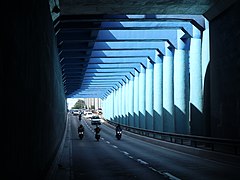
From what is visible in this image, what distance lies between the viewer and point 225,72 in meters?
17.4

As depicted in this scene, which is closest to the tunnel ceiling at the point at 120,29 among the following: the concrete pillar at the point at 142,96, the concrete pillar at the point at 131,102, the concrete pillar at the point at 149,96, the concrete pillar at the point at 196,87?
the concrete pillar at the point at 149,96

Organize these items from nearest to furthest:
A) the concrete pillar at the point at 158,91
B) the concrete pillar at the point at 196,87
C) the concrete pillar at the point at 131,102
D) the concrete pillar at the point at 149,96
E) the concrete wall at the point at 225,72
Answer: the concrete wall at the point at 225,72, the concrete pillar at the point at 196,87, the concrete pillar at the point at 158,91, the concrete pillar at the point at 149,96, the concrete pillar at the point at 131,102

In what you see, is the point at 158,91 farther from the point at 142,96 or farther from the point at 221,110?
the point at 221,110

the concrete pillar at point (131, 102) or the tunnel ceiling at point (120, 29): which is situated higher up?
the tunnel ceiling at point (120, 29)

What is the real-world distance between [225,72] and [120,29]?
1057 centimetres

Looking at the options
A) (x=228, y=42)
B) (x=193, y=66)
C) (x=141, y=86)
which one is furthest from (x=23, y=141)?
(x=141, y=86)

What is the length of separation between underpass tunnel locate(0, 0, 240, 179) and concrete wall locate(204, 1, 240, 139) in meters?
0.04

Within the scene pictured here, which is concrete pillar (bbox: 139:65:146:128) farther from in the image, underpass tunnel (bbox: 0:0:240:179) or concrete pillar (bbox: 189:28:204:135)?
concrete pillar (bbox: 189:28:204:135)

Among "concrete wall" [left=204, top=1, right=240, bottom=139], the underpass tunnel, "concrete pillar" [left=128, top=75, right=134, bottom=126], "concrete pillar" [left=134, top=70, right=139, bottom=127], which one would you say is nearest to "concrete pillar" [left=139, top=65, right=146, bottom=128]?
the underpass tunnel

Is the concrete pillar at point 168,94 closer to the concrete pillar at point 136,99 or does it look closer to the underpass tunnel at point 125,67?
A: the underpass tunnel at point 125,67

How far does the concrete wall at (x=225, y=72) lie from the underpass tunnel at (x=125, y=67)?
42mm

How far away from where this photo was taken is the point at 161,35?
1188 inches

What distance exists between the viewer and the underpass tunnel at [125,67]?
4.84m

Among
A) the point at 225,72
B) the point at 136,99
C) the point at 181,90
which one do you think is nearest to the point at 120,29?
the point at 181,90
